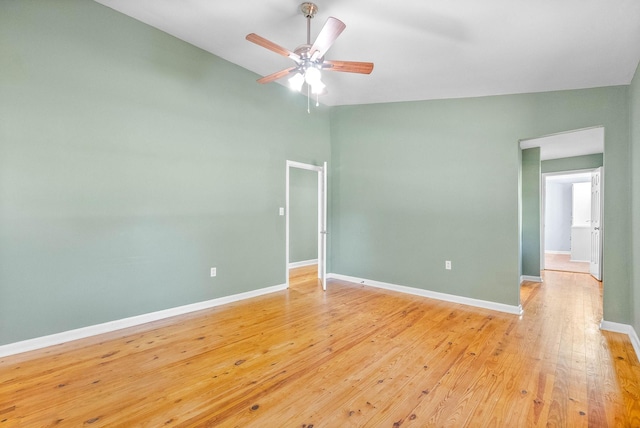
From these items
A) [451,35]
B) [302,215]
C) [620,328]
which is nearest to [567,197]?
[620,328]

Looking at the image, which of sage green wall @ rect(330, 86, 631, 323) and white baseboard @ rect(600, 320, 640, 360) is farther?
sage green wall @ rect(330, 86, 631, 323)

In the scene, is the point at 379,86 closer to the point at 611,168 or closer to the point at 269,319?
the point at 611,168

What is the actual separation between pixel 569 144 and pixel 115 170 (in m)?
6.91

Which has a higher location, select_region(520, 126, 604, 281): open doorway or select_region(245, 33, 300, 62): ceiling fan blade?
select_region(245, 33, 300, 62): ceiling fan blade

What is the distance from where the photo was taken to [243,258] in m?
4.31

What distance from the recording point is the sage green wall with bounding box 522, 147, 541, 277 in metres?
5.71

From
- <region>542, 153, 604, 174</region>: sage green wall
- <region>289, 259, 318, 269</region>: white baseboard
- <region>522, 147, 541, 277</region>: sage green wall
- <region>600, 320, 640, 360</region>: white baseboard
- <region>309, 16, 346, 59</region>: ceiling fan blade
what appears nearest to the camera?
<region>309, 16, 346, 59</region>: ceiling fan blade

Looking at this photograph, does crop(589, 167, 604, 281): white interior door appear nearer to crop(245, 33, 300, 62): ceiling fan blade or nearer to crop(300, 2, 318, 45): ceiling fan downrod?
crop(300, 2, 318, 45): ceiling fan downrod

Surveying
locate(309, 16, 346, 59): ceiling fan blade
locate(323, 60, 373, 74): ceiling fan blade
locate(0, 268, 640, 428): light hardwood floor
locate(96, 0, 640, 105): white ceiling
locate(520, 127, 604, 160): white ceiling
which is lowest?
locate(0, 268, 640, 428): light hardwood floor

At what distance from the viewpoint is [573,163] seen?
257 inches

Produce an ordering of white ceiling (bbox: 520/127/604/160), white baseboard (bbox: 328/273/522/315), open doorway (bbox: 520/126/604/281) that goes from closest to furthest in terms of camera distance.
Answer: white baseboard (bbox: 328/273/522/315) < white ceiling (bbox: 520/127/604/160) < open doorway (bbox: 520/126/604/281)

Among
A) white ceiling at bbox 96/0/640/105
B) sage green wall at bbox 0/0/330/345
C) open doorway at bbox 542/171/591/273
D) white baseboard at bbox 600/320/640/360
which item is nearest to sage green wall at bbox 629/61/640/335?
white baseboard at bbox 600/320/640/360

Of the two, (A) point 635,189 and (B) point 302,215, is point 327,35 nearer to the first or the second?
(A) point 635,189

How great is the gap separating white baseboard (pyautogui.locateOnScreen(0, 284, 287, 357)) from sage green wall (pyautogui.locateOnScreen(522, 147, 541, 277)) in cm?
522
